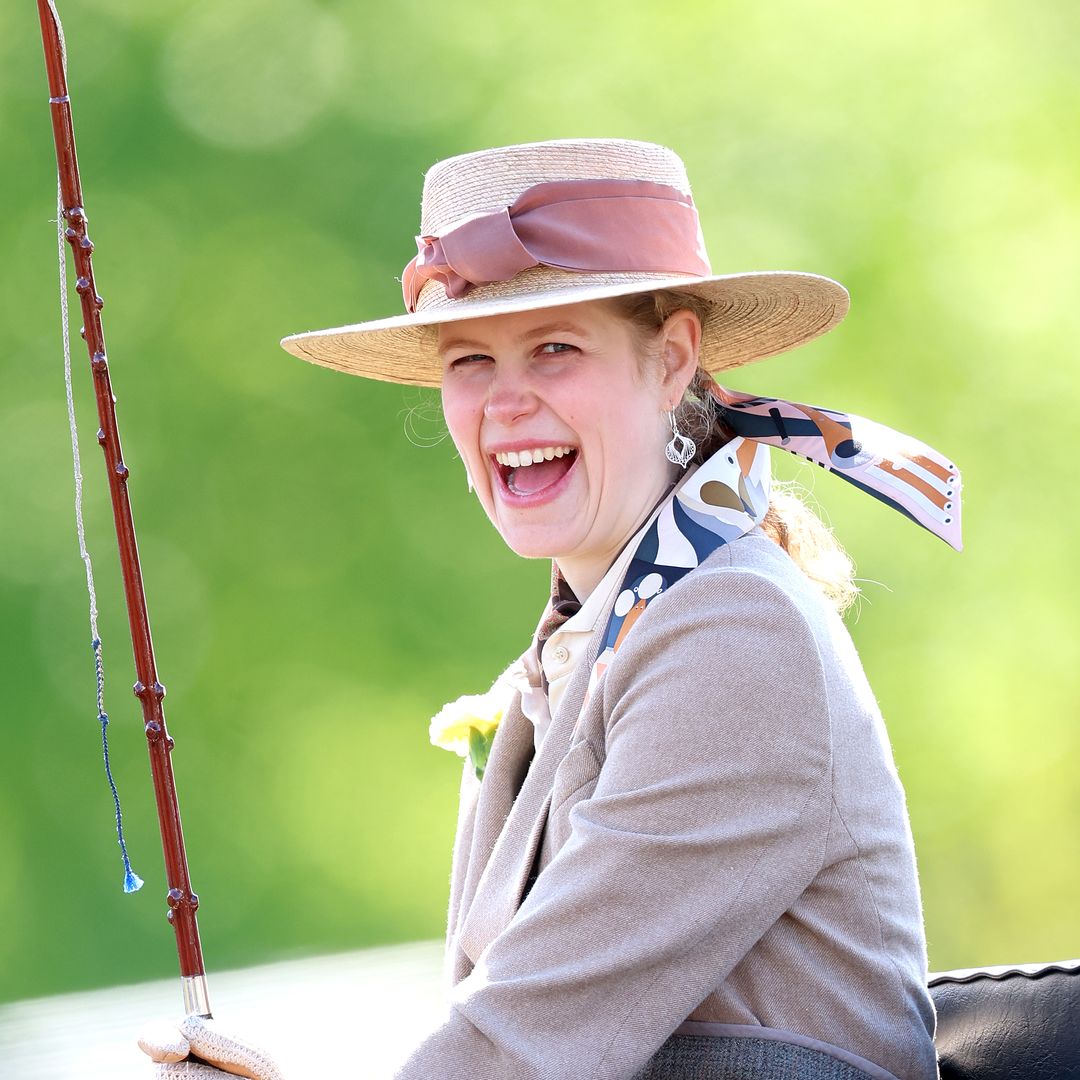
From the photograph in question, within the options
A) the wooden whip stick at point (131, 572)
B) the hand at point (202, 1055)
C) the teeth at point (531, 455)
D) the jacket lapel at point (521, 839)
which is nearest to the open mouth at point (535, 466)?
the teeth at point (531, 455)

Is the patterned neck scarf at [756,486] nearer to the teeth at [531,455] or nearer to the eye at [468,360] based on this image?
the teeth at [531,455]

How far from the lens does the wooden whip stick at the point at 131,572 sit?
1510mm

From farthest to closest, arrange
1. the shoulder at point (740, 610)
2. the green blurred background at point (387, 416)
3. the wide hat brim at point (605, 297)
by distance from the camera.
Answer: the green blurred background at point (387, 416) → the wide hat brim at point (605, 297) → the shoulder at point (740, 610)

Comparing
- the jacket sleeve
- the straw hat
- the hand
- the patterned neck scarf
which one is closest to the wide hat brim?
the straw hat

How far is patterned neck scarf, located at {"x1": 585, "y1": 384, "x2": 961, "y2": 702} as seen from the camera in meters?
1.71

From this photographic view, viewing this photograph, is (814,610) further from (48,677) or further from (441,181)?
(48,677)

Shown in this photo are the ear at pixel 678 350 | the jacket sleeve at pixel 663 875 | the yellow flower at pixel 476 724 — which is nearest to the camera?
the jacket sleeve at pixel 663 875

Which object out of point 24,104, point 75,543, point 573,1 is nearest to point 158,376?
point 75,543

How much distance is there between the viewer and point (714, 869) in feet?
4.74

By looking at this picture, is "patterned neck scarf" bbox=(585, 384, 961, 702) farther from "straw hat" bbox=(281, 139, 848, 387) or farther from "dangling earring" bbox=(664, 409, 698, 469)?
"straw hat" bbox=(281, 139, 848, 387)

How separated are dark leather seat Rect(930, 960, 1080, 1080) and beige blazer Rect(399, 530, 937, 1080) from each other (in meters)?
0.04

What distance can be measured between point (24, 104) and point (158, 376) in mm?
923

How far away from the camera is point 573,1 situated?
16.3ft

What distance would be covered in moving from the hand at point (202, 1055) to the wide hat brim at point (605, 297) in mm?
835
